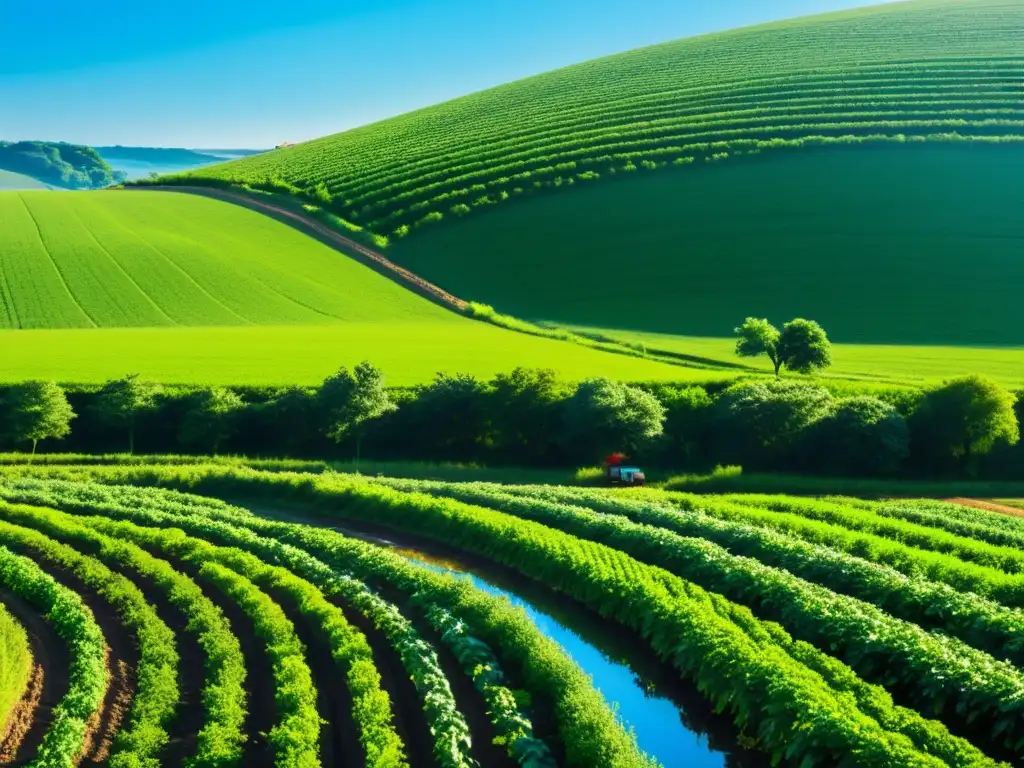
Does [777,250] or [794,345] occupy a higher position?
[777,250]

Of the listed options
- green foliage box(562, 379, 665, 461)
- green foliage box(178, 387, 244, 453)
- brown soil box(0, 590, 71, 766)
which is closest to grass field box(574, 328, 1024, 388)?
green foliage box(562, 379, 665, 461)

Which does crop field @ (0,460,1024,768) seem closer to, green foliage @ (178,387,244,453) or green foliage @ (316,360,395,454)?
green foliage @ (316,360,395,454)

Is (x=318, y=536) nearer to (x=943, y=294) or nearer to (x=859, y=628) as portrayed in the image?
(x=859, y=628)

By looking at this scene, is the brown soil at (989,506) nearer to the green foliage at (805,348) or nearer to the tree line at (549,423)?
the tree line at (549,423)

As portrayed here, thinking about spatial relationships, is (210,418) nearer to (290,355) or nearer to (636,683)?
(290,355)

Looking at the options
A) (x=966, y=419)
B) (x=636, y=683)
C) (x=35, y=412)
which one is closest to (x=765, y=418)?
(x=966, y=419)
